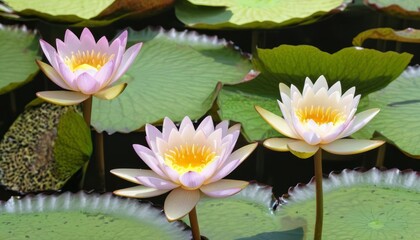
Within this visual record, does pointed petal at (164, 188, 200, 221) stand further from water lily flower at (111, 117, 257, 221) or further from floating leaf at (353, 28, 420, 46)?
floating leaf at (353, 28, 420, 46)

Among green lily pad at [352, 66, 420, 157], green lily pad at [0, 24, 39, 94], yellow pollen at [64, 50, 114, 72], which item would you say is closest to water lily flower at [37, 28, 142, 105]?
yellow pollen at [64, 50, 114, 72]

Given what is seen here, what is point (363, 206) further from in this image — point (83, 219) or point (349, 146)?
point (83, 219)

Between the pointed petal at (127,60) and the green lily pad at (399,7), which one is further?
the green lily pad at (399,7)

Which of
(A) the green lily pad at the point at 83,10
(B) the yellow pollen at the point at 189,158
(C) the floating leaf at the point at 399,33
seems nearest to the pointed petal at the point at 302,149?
(B) the yellow pollen at the point at 189,158

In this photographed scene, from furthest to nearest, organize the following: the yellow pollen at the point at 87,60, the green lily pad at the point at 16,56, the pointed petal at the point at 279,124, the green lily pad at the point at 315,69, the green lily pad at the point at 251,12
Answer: the green lily pad at the point at 251,12 < the green lily pad at the point at 16,56 < the green lily pad at the point at 315,69 < the yellow pollen at the point at 87,60 < the pointed petal at the point at 279,124

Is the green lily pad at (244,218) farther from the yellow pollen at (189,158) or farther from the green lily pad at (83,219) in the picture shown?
the yellow pollen at (189,158)

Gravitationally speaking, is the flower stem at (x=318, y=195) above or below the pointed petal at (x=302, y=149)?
below
